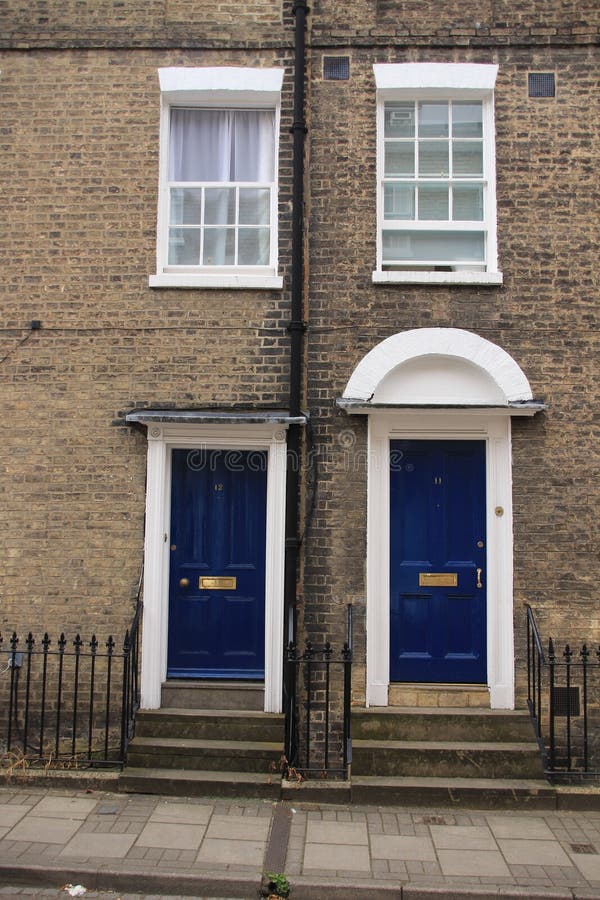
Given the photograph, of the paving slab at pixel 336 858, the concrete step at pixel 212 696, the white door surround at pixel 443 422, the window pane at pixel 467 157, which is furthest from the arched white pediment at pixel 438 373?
the paving slab at pixel 336 858

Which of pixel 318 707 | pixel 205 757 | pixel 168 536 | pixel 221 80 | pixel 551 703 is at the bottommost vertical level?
pixel 205 757

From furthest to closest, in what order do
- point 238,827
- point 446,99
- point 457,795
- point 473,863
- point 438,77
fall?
point 446,99, point 438,77, point 457,795, point 238,827, point 473,863

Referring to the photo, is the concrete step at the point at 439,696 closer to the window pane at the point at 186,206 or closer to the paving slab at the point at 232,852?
the paving slab at the point at 232,852

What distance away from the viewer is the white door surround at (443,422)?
6598 mm

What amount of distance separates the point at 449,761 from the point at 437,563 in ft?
5.47

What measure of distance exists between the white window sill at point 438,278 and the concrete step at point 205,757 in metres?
4.21

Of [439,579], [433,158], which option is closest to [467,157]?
[433,158]

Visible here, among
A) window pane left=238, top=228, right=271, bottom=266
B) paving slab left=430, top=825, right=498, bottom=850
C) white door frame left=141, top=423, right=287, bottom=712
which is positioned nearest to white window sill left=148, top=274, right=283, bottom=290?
window pane left=238, top=228, right=271, bottom=266

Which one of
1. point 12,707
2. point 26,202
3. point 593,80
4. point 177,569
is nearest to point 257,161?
point 26,202

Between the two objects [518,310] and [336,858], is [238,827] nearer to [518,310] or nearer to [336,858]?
[336,858]

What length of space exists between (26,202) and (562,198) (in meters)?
5.01

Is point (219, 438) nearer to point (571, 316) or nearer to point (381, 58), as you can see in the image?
point (571, 316)

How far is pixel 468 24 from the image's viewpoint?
7.07 meters

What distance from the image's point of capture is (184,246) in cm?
719
